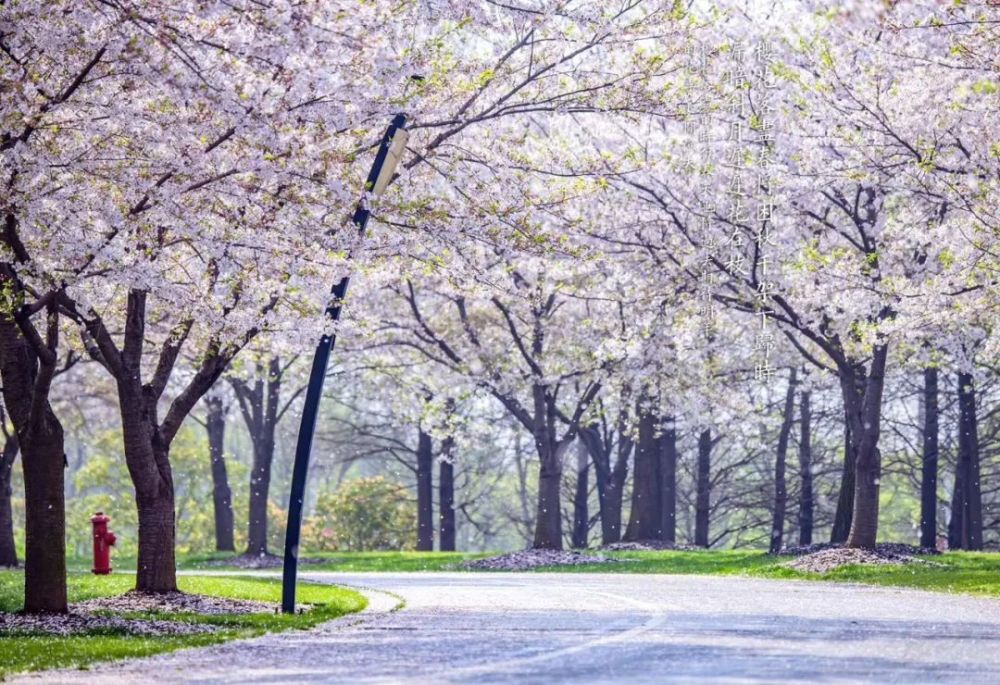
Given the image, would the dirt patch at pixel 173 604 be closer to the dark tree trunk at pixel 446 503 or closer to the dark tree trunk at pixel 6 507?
the dark tree trunk at pixel 6 507

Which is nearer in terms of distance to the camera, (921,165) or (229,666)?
(229,666)

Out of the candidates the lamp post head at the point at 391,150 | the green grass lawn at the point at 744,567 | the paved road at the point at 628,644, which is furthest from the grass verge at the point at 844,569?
the lamp post head at the point at 391,150

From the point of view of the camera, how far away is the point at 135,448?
60.5ft

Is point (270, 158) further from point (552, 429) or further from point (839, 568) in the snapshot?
point (552, 429)

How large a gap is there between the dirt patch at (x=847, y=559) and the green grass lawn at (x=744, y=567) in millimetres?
330

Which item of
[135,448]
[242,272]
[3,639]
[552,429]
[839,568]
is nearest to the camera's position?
[3,639]

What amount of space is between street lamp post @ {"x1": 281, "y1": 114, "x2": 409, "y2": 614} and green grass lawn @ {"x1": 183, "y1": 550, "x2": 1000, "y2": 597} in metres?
8.93

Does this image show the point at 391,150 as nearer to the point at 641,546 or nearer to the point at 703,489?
the point at 641,546

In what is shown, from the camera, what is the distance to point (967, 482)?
1503 inches

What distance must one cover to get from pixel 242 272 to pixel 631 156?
5.06 m

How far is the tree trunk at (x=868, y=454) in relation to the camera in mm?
27500

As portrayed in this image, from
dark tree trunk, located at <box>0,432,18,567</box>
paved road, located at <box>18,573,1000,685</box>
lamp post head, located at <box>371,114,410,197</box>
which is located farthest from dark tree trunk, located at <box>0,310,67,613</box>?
dark tree trunk, located at <box>0,432,18,567</box>

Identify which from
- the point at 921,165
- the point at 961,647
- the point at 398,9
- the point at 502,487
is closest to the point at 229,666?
the point at 961,647

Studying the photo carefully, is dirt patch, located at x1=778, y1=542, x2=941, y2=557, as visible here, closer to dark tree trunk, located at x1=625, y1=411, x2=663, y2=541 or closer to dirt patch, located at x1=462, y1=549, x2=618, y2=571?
dirt patch, located at x1=462, y1=549, x2=618, y2=571
